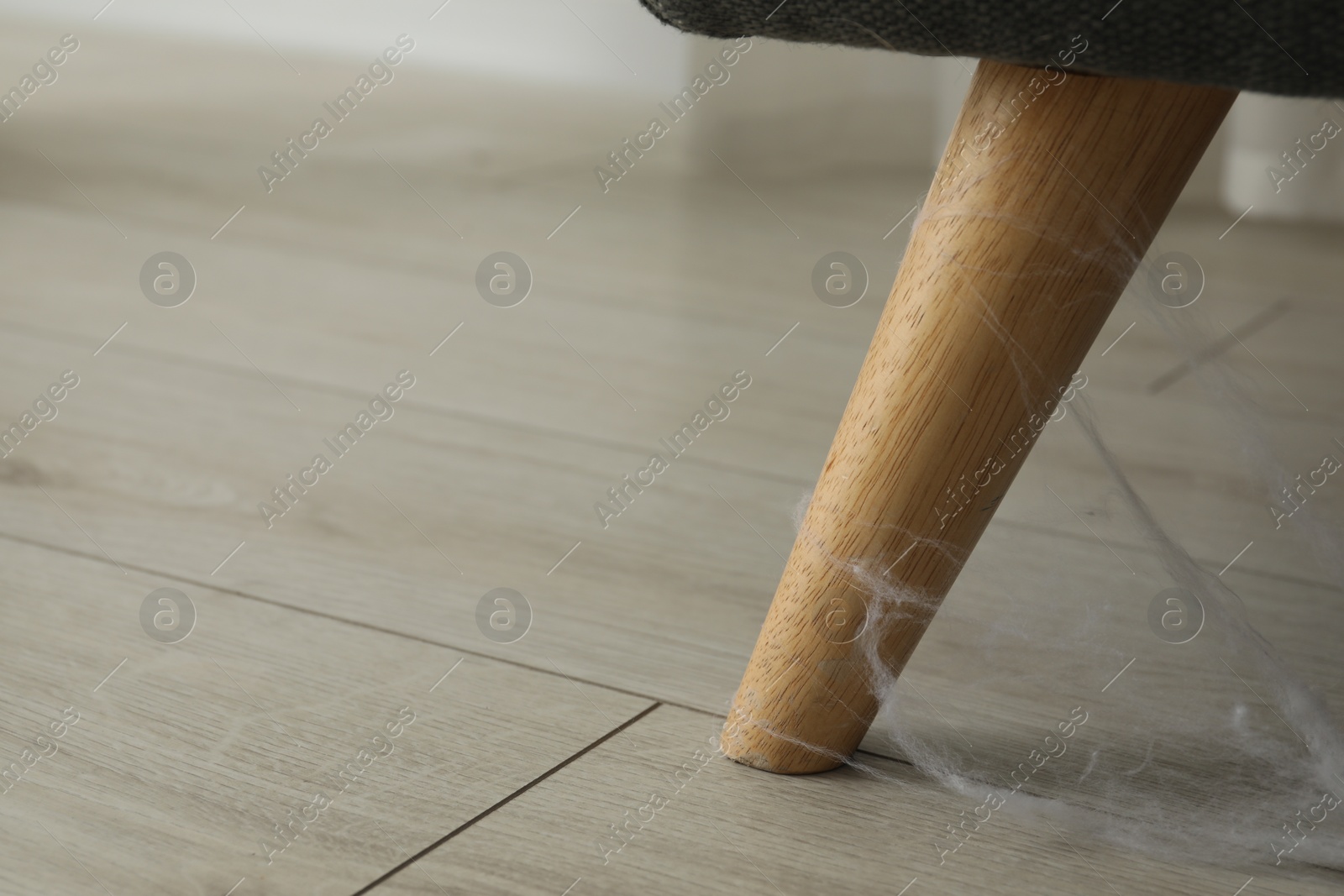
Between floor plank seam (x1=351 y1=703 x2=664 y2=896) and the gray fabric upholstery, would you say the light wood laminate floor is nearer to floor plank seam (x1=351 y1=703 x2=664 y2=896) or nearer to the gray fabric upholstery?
floor plank seam (x1=351 y1=703 x2=664 y2=896)

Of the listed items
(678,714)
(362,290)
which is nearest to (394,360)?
(362,290)

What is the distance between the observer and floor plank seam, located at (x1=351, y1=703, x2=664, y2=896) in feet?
1.12

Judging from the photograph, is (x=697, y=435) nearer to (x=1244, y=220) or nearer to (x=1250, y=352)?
(x=1250, y=352)

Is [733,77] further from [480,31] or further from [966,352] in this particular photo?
[966,352]

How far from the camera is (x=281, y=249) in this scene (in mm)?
1167

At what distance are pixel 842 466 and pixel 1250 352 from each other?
0.64 meters

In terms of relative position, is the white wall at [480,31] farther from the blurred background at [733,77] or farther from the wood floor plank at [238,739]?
the wood floor plank at [238,739]

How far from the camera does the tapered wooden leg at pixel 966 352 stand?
339mm

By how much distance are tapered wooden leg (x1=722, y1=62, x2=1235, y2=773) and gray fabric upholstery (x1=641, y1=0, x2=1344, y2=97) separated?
0.13 ft

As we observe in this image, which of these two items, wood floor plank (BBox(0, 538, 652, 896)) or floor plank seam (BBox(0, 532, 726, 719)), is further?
floor plank seam (BBox(0, 532, 726, 719))

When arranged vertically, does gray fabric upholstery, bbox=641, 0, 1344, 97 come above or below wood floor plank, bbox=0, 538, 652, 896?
above

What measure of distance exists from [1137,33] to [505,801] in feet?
0.87

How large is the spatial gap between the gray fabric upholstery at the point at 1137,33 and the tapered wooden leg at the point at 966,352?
0.13 feet

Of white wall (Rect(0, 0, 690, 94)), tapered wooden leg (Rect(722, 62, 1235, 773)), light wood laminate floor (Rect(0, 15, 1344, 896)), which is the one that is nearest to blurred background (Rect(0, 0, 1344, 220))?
white wall (Rect(0, 0, 690, 94))
